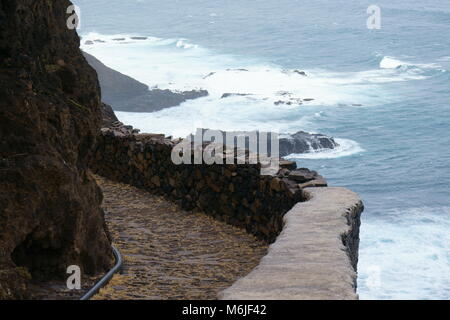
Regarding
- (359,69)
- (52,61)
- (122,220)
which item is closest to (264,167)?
(122,220)

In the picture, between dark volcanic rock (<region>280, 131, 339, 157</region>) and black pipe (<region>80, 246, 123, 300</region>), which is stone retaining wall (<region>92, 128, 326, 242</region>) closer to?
black pipe (<region>80, 246, 123, 300</region>)

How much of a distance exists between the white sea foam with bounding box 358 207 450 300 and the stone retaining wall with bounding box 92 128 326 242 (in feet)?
45.1

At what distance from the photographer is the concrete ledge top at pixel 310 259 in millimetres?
5199

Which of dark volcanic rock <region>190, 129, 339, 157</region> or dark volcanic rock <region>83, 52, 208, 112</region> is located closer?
dark volcanic rock <region>190, 129, 339, 157</region>

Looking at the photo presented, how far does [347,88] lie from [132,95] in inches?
532

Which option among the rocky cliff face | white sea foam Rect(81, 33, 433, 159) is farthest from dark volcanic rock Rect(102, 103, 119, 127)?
white sea foam Rect(81, 33, 433, 159)

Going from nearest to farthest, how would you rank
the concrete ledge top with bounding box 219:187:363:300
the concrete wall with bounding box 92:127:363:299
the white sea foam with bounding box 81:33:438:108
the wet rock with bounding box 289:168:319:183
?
the concrete ledge top with bounding box 219:187:363:300 < the concrete wall with bounding box 92:127:363:299 < the wet rock with bounding box 289:168:319:183 < the white sea foam with bounding box 81:33:438:108

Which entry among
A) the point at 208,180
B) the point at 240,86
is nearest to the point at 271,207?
the point at 208,180

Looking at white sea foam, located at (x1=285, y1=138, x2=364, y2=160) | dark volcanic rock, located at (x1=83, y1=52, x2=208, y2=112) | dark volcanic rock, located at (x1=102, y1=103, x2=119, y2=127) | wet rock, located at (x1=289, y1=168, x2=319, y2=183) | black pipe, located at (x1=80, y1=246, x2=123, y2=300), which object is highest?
dark volcanic rock, located at (x1=102, y1=103, x2=119, y2=127)

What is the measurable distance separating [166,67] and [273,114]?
17.1 meters

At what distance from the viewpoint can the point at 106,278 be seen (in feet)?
24.0

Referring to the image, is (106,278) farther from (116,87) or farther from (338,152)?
(116,87)

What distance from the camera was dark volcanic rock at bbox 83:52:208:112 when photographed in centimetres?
4728

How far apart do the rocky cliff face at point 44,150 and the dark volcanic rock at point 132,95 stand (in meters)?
39.2
